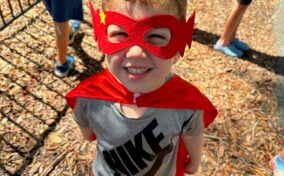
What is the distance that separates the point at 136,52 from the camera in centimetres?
150

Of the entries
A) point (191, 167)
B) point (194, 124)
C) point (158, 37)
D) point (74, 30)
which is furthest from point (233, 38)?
point (158, 37)

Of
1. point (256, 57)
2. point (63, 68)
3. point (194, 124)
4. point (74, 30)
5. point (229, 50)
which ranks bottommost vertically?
point (256, 57)

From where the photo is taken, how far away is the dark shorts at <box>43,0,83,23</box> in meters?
3.39

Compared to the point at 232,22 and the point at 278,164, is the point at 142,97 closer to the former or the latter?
the point at 278,164

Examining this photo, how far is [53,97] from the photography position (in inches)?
148

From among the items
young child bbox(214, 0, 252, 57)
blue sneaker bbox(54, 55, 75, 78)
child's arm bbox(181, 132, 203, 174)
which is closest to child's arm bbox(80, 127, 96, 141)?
child's arm bbox(181, 132, 203, 174)

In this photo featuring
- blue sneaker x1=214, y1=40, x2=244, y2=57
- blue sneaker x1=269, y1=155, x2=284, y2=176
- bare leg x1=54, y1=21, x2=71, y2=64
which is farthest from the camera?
blue sneaker x1=214, y1=40, x2=244, y2=57

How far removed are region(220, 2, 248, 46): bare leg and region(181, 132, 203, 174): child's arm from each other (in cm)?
259

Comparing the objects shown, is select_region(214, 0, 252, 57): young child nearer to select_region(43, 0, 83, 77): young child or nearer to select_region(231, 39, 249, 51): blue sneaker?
select_region(231, 39, 249, 51): blue sneaker

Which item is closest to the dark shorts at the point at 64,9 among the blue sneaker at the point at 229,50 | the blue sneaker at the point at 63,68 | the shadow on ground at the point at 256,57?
the blue sneaker at the point at 63,68

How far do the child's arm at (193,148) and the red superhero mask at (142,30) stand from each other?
1.75ft

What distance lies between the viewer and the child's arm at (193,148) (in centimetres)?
192

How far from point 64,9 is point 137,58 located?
216 centimetres

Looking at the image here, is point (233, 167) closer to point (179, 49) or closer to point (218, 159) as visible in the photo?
point (218, 159)
